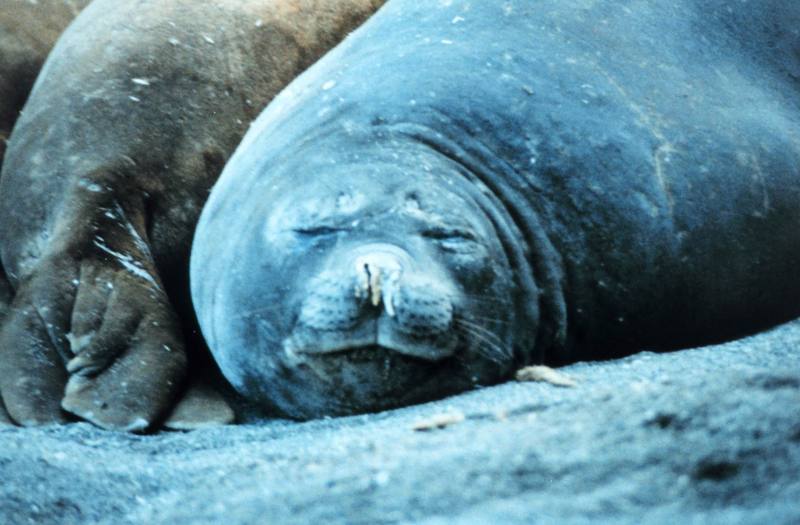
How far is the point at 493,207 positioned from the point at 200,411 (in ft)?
3.13

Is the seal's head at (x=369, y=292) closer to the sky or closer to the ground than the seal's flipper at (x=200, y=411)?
closer to the sky

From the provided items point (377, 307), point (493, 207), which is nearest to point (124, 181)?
point (493, 207)

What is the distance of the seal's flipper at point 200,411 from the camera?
114 inches

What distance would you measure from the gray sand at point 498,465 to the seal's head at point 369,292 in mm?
93

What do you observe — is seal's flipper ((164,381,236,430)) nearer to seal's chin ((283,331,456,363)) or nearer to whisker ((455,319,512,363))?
seal's chin ((283,331,456,363))

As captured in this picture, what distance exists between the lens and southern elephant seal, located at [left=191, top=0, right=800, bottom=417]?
2424 millimetres

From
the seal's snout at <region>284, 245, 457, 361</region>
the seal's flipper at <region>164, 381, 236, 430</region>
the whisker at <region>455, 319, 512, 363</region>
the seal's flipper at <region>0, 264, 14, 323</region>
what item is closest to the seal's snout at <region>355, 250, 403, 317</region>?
the seal's snout at <region>284, 245, 457, 361</region>

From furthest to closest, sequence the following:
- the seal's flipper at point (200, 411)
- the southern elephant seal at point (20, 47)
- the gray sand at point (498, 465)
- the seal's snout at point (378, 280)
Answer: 1. the southern elephant seal at point (20, 47)
2. the seal's flipper at point (200, 411)
3. the seal's snout at point (378, 280)
4. the gray sand at point (498, 465)

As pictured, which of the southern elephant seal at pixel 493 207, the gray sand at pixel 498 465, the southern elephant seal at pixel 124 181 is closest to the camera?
the gray sand at pixel 498 465

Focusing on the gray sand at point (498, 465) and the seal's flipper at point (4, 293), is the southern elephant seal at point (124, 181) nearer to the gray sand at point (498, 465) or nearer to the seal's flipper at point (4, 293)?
the seal's flipper at point (4, 293)

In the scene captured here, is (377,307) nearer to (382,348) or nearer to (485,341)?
(382,348)

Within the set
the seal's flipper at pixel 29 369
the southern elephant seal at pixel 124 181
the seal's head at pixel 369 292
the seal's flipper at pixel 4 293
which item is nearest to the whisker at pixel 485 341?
the seal's head at pixel 369 292

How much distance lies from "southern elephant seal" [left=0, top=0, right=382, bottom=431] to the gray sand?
2.12ft

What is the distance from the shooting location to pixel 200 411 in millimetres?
2973
